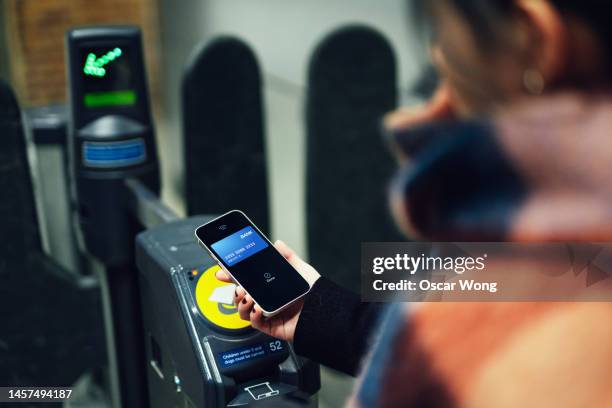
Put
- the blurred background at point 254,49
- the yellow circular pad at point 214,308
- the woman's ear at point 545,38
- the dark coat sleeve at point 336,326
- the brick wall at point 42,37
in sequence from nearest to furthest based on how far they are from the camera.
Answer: the woman's ear at point 545,38, the dark coat sleeve at point 336,326, the yellow circular pad at point 214,308, the blurred background at point 254,49, the brick wall at point 42,37

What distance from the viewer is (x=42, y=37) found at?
13.9 feet

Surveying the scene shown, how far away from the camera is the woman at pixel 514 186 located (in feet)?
1.59

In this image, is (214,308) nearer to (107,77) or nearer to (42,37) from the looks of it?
(107,77)

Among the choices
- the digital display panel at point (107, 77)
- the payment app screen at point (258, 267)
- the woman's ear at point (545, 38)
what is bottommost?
the payment app screen at point (258, 267)

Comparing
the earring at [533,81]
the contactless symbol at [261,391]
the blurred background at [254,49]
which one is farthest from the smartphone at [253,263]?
the blurred background at [254,49]

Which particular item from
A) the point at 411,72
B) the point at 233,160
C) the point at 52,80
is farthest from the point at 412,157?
the point at 52,80

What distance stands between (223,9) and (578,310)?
3.64 m

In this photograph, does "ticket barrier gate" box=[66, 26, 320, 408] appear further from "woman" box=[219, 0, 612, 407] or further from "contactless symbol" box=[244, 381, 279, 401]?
"woman" box=[219, 0, 612, 407]

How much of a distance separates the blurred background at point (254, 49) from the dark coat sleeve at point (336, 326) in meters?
1.27

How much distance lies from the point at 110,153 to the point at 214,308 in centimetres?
55

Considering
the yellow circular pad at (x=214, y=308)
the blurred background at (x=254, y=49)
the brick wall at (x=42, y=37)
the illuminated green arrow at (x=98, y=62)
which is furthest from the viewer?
the brick wall at (x=42, y=37)

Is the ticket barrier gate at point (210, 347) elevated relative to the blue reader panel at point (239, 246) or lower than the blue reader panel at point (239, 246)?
lower

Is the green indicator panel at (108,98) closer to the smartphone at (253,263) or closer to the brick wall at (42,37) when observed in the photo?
the smartphone at (253,263)

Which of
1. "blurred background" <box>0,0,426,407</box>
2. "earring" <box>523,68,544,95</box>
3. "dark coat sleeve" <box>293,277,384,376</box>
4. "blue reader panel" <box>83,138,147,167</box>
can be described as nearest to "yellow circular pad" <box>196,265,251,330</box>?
"dark coat sleeve" <box>293,277,384,376</box>
